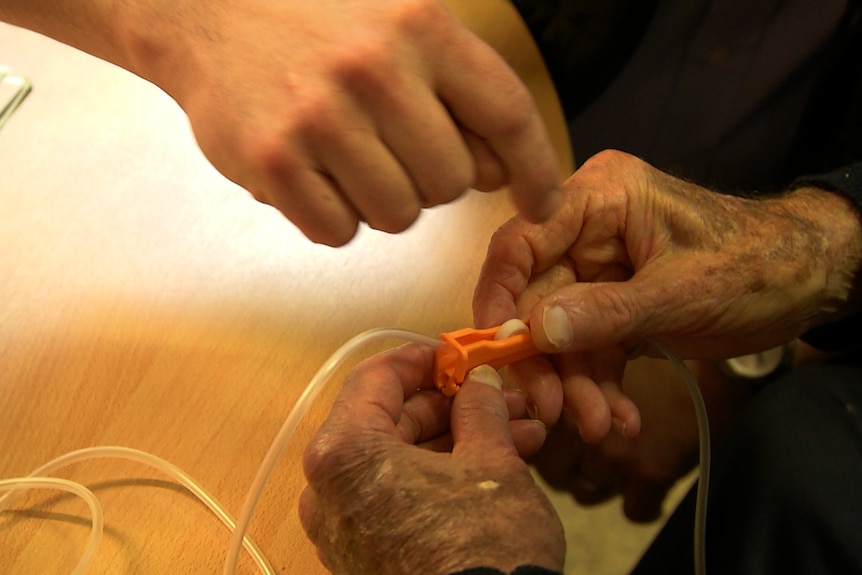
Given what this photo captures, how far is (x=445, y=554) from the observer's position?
15.4 inches

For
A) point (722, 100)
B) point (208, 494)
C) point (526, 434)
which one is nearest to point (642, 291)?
point (526, 434)

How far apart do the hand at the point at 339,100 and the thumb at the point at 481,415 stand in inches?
6.3

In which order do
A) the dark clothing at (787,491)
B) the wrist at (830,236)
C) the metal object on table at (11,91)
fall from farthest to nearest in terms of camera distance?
the metal object on table at (11,91) < the wrist at (830,236) < the dark clothing at (787,491)

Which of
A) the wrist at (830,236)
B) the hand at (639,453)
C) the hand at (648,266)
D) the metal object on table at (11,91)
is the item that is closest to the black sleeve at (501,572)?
the hand at (648,266)

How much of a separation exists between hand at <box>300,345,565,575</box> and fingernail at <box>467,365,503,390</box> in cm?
2

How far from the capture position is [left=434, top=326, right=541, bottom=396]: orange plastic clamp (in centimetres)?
53

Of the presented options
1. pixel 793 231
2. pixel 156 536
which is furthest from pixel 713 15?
pixel 156 536

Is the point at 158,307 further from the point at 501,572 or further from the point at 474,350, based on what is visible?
the point at 501,572

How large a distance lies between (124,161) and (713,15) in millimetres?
869

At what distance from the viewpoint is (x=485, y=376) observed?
1.74 feet

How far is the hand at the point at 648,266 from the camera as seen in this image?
2.00 feet

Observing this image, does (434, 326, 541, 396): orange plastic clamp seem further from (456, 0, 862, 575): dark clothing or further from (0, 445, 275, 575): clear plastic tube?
(456, 0, 862, 575): dark clothing

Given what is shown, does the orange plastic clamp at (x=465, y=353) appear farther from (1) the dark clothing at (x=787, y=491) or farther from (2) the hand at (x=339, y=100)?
(1) the dark clothing at (x=787, y=491)

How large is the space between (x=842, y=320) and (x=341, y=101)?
0.70 meters
